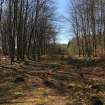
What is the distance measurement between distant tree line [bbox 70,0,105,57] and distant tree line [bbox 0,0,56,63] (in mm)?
6339

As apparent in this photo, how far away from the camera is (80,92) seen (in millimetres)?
14141

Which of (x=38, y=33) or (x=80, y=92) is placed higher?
(x=38, y=33)

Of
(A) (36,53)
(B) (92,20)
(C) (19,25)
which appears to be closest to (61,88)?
(C) (19,25)

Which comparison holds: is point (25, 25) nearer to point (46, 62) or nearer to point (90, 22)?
point (46, 62)

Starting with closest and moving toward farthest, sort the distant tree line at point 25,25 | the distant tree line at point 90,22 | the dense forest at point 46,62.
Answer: the dense forest at point 46,62 → the distant tree line at point 25,25 → the distant tree line at point 90,22

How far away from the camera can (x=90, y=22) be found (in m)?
62.9

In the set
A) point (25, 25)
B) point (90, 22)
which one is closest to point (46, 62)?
point (25, 25)

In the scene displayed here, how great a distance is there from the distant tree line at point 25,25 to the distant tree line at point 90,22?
634cm

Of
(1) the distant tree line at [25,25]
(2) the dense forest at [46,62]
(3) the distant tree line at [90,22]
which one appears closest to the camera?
(2) the dense forest at [46,62]

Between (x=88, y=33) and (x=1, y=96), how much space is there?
51820 mm

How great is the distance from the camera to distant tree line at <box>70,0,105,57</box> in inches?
2330

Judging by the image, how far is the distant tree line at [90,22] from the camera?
194 ft

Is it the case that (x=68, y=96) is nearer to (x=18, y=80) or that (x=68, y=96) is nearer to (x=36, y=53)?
(x=18, y=80)

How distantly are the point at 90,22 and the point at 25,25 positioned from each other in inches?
755
